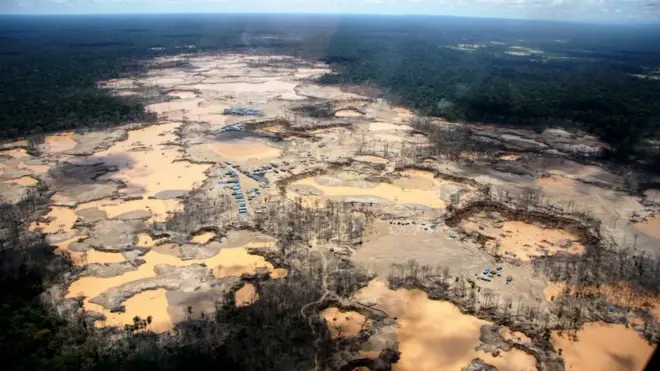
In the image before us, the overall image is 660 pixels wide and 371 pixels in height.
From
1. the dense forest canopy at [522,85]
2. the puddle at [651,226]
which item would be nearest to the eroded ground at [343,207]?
the puddle at [651,226]

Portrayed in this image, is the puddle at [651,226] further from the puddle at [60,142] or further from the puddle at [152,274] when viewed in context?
the puddle at [60,142]

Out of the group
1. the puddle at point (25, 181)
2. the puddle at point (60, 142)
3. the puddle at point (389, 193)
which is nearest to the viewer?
the puddle at point (389, 193)

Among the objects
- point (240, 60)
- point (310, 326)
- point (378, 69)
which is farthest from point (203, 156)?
point (240, 60)

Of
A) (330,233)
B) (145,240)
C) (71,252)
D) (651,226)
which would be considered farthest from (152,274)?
(651,226)

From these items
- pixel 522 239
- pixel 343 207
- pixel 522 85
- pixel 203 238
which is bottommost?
pixel 203 238

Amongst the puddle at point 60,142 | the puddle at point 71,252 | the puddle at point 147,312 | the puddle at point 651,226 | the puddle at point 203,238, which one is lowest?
the puddle at point 147,312

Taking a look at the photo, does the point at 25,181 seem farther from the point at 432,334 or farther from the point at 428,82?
the point at 428,82
